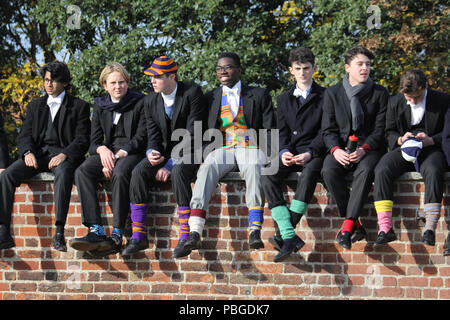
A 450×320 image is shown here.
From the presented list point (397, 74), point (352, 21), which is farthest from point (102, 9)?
point (397, 74)

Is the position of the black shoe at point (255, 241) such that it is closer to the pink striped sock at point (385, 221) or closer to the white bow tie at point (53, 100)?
the pink striped sock at point (385, 221)

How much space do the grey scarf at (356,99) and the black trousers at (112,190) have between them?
220cm

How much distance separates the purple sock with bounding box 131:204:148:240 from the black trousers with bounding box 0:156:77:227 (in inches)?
28.3

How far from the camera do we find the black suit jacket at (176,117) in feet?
20.0

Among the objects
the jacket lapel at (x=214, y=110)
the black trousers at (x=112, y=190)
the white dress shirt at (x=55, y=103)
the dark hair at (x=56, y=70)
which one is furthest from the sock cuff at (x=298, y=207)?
the dark hair at (x=56, y=70)

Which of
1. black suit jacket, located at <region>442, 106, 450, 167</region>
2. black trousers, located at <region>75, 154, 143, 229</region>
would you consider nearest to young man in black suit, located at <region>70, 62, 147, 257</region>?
black trousers, located at <region>75, 154, 143, 229</region>

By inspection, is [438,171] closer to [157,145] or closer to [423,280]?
[423,280]

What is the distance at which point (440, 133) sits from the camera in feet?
18.7

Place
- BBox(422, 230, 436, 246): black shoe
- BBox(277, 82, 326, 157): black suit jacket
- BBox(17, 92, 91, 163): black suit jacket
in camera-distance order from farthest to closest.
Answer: BBox(17, 92, 91, 163): black suit jacket
BBox(277, 82, 326, 157): black suit jacket
BBox(422, 230, 436, 246): black shoe

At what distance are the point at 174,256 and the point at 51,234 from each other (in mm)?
1511

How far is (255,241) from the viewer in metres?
5.49

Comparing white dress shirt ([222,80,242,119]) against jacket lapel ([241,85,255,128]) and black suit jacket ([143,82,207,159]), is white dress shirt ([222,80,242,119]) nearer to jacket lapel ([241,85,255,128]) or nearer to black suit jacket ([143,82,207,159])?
jacket lapel ([241,85,255,128])

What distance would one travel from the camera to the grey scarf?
584cm

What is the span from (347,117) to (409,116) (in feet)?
1.91
